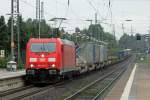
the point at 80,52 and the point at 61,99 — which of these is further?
the point at 80,52

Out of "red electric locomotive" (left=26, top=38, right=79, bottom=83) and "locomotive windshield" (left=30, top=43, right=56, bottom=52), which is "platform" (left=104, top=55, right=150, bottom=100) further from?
"locomotive windshield" (left=30, top=43, right=56, bottom=52)

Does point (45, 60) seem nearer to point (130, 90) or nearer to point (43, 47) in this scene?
point (43, 47)

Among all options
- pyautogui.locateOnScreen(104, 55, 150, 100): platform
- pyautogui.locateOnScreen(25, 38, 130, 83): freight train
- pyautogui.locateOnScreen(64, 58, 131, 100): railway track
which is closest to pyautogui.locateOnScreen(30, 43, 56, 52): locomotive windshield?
pyautogui.locateOnScreen(25, 38, 130, 83): freight train

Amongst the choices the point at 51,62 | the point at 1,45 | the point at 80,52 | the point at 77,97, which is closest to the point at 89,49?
the point at 80,52

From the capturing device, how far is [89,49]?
157 feet

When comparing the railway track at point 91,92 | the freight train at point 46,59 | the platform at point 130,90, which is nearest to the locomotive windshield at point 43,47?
the freight train at point 46,59

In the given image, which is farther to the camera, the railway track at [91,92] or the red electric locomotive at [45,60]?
the red electric locomotive at [45,60]

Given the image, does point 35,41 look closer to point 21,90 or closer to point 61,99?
point 21,90

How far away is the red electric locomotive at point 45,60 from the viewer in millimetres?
29203

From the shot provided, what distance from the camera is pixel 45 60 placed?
29531mm

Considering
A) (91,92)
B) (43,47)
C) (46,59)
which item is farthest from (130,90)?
(43,47)

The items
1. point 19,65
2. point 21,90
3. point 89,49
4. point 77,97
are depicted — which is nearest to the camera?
point 77,97

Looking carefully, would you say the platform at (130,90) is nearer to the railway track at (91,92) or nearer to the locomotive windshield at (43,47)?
the railway track at (91,92)

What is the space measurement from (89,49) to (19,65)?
49.4 feet
